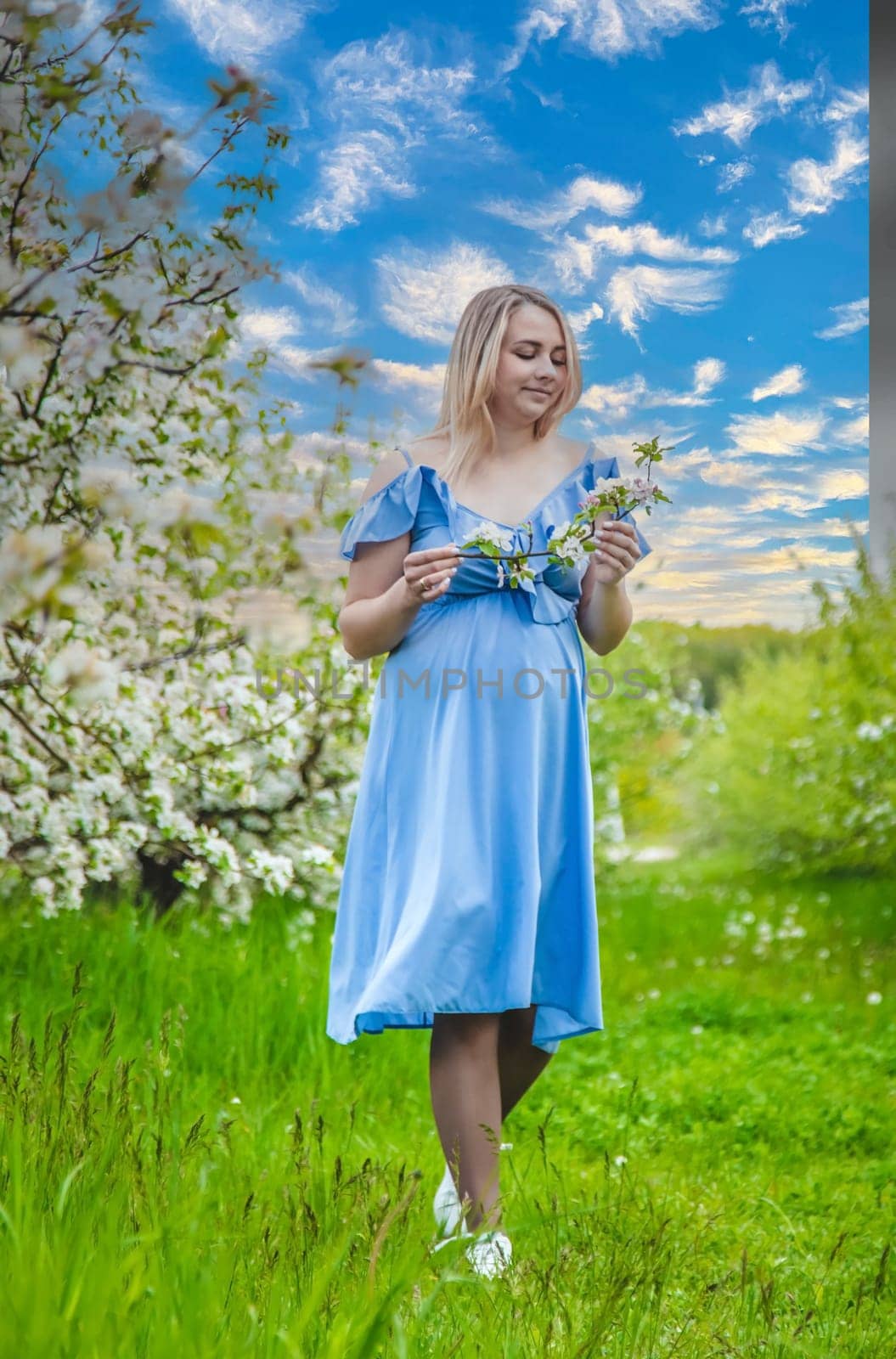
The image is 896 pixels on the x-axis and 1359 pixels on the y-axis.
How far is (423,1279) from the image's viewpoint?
1714 millimetres

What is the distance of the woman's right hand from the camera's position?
1.80m

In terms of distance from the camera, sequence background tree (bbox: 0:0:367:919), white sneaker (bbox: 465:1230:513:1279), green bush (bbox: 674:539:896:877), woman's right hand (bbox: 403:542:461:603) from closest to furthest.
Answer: white sneaker (bbox: 465:1230:513:1279)
woman's right hand (bbox: 403:542:461:603)
background tree (bbox: 0:0:367:919)
green bush (bbox: 674:539:896:877)

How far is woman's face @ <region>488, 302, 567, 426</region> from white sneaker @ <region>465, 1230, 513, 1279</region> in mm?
1196

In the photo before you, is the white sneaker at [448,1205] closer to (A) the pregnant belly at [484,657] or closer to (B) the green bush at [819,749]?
(A) the pregnant belly at [484,657]

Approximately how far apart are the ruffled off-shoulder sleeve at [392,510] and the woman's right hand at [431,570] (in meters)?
0.16

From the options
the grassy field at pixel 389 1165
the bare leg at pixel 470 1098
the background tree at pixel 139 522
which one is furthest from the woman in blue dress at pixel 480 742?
the background tree at pixel 139 522

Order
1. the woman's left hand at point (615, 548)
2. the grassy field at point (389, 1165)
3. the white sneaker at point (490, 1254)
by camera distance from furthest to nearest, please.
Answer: the woman's left hand at point (615, 548) → the white sneaker at point (490, 1254) → the grassy field at point (389, 1165)

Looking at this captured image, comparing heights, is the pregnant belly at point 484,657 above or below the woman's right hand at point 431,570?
below

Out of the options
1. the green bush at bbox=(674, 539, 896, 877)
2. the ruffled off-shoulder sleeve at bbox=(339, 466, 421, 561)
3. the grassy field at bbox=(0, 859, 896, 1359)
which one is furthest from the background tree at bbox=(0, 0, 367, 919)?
the green bush at bbox=(674, 539, 896, 877)

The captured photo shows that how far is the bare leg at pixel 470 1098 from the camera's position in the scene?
6.00 feet

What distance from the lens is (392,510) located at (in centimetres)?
198

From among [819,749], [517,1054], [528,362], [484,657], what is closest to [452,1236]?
[517,1054]

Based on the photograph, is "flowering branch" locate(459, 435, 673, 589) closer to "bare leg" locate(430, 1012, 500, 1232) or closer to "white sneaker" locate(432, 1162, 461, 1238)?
"bare leg" locate(430, 1012, 500, 1232)

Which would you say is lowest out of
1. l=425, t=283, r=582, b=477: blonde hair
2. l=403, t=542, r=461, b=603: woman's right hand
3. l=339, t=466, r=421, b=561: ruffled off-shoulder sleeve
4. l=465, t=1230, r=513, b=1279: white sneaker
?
l=465, t=1230, r=513, b=1279: white sneaker
